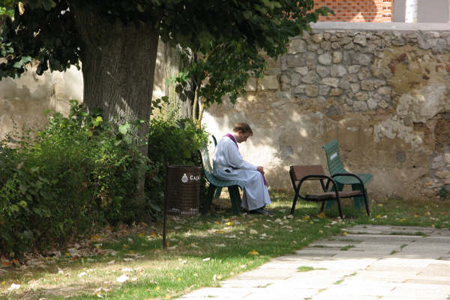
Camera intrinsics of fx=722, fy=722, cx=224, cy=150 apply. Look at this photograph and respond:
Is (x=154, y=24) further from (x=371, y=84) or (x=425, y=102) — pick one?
(x=425, y=102)

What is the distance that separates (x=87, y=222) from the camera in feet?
23.8

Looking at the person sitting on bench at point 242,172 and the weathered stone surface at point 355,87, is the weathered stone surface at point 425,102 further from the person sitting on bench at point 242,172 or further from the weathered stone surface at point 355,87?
the person sitting on bench at point 242,172

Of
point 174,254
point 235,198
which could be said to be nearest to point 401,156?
point 235,198

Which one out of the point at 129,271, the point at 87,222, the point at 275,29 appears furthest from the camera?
the point at 275,29

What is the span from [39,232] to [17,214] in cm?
51

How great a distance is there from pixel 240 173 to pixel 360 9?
8.88m

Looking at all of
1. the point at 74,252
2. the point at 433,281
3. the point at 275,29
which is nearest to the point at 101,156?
the point at 74,252

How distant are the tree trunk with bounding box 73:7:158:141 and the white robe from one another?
1.99m

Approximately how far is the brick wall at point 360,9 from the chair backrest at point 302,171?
7.86 m

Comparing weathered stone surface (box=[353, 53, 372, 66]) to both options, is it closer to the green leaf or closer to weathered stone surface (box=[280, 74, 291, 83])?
weathered stone surface (box=[280, 74, 291, 83])

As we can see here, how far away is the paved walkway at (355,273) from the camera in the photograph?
471 centimetres

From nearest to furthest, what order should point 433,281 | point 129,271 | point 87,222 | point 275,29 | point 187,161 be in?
point 433,281 → point 129,271 → point 87,222 → point 275,29 → point 187,161

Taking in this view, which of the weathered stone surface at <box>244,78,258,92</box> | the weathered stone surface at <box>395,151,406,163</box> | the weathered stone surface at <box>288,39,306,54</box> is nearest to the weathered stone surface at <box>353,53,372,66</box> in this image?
the weathered stone surface at <box>288,39,306,54</box>

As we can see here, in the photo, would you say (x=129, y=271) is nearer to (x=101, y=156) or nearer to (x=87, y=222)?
(x=87, y=222)
